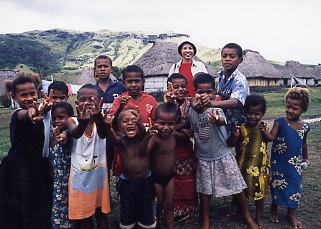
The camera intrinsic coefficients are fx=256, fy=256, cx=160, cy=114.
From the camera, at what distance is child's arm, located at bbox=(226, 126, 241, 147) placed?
290cm

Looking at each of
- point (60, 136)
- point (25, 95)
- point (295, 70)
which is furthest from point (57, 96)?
point (295, 70)

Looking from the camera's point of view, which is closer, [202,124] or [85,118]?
[85,118]

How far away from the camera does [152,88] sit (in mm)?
21516

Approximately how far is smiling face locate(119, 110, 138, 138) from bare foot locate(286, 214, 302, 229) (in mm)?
2205

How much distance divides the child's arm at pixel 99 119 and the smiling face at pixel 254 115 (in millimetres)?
1733

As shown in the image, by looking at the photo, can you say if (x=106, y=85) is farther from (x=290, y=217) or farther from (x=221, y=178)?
(x=290, y=217)

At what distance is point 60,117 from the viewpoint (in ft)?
9.33

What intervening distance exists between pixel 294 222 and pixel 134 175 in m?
2.05

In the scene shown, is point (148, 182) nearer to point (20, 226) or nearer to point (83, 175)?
point (83, 175)

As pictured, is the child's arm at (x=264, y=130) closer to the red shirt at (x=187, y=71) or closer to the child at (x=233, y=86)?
the child at (x=233, y=86)

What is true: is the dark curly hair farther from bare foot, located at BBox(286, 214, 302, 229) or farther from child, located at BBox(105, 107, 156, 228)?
child, located at BBox(105, 107, 156, 228)

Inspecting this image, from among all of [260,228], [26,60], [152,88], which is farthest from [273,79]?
[26,60]

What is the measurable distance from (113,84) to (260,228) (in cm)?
260

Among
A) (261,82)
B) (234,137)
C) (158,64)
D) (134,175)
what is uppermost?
(158,64)
